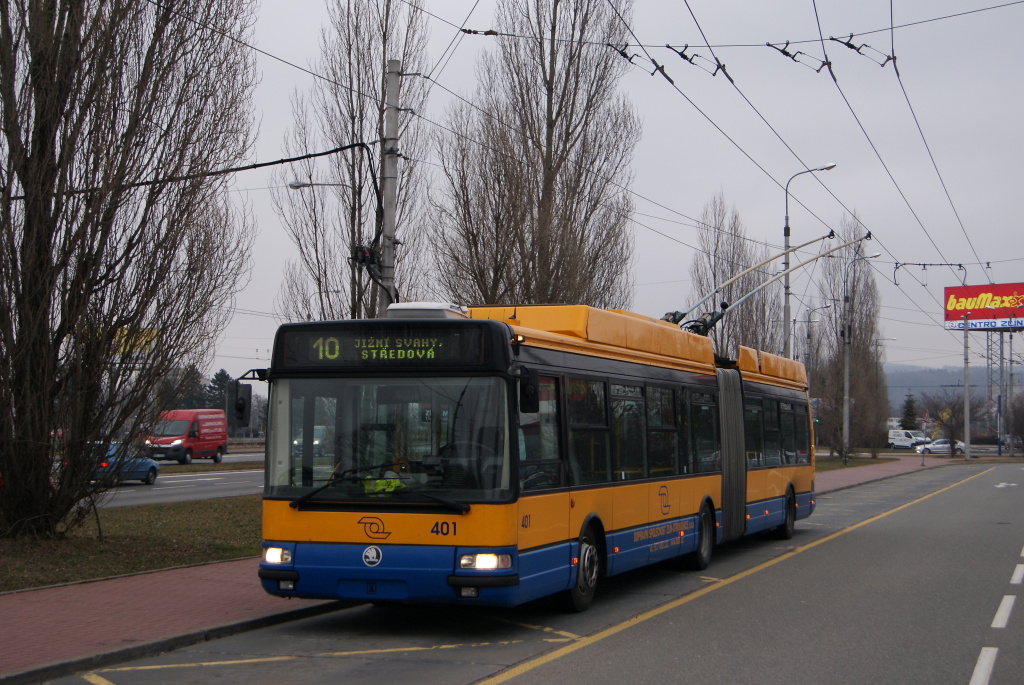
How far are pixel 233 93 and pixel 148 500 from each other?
13.5 m

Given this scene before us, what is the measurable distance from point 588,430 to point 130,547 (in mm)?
6868

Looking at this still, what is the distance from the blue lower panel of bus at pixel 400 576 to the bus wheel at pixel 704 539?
16.3 feet

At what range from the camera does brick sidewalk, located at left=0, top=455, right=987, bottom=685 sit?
785 cm

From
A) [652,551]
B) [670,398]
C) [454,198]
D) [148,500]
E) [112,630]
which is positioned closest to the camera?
[112,630]

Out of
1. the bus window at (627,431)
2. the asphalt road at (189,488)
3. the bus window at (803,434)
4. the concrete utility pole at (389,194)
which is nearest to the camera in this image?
the bus window at (627,431)

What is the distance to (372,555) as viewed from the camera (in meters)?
8.90

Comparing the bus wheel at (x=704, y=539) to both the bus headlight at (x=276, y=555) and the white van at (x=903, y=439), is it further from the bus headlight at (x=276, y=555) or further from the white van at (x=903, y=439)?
the white van at (x=903, y=439)

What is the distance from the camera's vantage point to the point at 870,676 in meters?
7.45

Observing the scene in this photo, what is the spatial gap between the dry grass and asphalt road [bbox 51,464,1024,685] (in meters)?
3.42

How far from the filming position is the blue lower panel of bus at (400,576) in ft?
28.5

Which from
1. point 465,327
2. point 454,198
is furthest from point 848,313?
point 465,327

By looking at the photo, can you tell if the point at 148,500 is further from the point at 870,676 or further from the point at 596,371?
the point at 870,676

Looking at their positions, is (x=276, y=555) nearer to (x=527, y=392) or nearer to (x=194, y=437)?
(x=527, y=392)

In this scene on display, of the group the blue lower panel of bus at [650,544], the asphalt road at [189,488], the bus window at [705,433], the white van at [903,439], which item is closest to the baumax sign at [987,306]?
the white van at [903,439]
